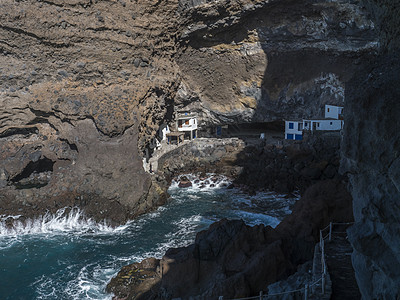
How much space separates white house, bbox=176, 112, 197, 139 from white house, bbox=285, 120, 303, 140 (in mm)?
10467

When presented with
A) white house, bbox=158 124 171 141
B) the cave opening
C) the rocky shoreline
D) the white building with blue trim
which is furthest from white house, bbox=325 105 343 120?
the cave opening

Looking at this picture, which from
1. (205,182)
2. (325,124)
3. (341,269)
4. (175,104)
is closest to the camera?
(341,269)

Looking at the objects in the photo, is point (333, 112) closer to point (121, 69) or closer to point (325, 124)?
point (325, 124)

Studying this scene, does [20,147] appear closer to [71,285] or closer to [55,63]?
[55,63]

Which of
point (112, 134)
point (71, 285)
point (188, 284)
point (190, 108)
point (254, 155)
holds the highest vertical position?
point (190, 108)

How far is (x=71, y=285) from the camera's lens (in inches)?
655

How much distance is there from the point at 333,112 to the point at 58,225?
90.0ft

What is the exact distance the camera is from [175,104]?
3706 centimetres

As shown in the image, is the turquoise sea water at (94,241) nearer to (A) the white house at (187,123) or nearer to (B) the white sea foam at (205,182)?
(B) the white sea foam at (205,182)

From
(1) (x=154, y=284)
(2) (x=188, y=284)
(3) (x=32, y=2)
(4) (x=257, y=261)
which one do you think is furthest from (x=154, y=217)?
(3) (x=32, y=2)

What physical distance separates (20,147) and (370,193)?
2957 centimetres

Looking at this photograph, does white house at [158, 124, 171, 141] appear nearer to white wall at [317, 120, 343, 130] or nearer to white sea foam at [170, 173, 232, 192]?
white sea foam at [170, 173, 232, 192]

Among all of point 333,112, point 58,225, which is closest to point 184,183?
point 58,225

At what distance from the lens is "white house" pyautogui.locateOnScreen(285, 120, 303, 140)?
35438 millimetres
